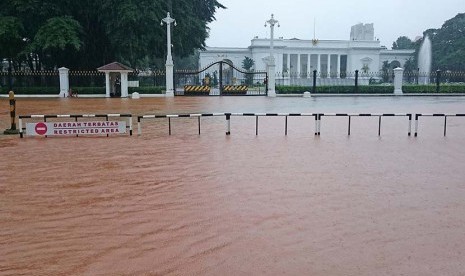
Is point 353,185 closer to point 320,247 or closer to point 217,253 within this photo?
point 320,247

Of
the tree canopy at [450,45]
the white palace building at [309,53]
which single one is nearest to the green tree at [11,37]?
the white palace building at [309,53]

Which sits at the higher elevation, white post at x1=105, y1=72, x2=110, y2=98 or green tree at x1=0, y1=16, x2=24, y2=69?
green tree at x1=0, y1=16, x2=24, y2=69

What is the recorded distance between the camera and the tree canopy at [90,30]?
38.1 meters

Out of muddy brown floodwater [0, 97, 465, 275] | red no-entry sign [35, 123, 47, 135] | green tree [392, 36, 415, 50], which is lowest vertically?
muddy brown floodwater [0, 97, 465, 275]

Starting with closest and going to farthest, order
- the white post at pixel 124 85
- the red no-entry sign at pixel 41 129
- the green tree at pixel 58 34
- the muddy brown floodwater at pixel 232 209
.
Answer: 1. the muddy brown floodwater at pixel 232 209
2. the red no-entry sign at pixel 41 129
3. the green tree at pixel 58 34
4. the white post at pixel 124 85

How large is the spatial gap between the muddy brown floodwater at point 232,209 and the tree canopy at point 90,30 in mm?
27363

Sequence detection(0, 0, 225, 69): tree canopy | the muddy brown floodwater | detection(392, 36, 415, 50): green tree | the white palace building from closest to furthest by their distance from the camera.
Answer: the muddy brown floodwater < detection(0, 0, 225, 69): tree canopy < the white palace building < detection(392, 36, 415, 50): green tree

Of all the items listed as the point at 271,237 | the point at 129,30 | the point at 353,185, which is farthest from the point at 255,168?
the point at 129,30

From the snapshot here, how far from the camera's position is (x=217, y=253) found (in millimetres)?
5645

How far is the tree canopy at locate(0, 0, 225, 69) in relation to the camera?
38.1 m

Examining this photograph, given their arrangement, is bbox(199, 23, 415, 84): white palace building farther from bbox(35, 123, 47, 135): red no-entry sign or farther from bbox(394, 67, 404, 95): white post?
bbox(35, 123, 47, 135): red no-entry sign

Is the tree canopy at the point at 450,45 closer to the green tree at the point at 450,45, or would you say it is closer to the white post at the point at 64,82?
the green tree at the point at 450,45

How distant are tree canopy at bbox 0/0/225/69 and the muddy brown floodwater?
27.4 m

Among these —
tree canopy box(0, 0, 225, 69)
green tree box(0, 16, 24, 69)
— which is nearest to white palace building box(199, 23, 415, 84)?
tree canopy box(0, 0, 225, 69)
